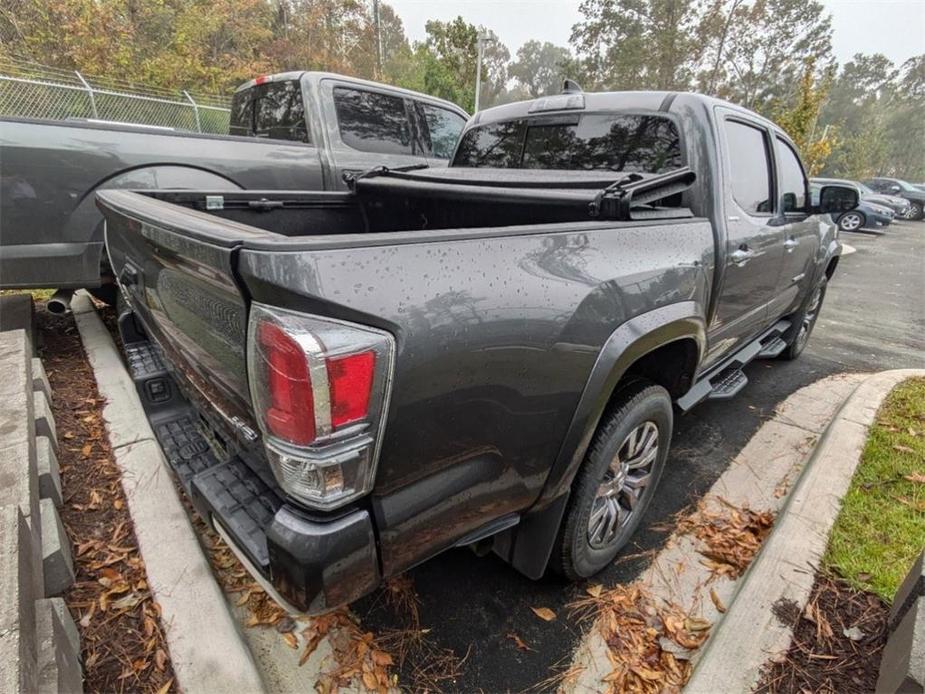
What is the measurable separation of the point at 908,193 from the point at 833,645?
3148cm

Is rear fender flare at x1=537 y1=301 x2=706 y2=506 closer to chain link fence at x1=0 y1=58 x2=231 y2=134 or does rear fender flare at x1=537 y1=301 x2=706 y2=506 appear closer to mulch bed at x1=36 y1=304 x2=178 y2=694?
mulch bed at x1=36 y1=304 x2=178 y2=694

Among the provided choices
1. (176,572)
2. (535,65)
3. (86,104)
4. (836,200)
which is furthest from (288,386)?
(535,65)

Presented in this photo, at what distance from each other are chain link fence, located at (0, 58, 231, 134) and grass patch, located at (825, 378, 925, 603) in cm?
1081

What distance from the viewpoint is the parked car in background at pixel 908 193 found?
920 inches

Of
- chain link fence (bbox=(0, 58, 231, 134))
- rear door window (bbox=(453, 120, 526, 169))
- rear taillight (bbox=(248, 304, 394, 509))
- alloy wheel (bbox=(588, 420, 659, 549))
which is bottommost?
alloy wheel (bbox=(588, 420, 659, 549))

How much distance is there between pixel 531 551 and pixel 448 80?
21.1 m

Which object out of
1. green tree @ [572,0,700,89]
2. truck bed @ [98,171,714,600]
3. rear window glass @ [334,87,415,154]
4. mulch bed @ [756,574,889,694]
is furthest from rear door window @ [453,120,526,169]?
green tree @ [572,0,700,89]

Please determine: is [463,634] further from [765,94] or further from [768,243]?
[765,94]

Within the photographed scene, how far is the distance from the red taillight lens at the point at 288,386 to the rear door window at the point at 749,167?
8.09ft

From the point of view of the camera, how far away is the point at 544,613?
2.01 metres

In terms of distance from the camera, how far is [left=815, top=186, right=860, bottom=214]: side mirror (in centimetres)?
353

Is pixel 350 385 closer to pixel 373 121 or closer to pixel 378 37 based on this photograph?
pixel 373 121

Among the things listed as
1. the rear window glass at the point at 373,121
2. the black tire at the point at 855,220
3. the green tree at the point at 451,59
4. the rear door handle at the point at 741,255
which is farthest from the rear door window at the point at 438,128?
the black tire at the point at 855,220

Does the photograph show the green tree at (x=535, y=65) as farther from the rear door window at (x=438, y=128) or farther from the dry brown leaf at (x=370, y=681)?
the dry brown leaf at (x=370, y=681)
